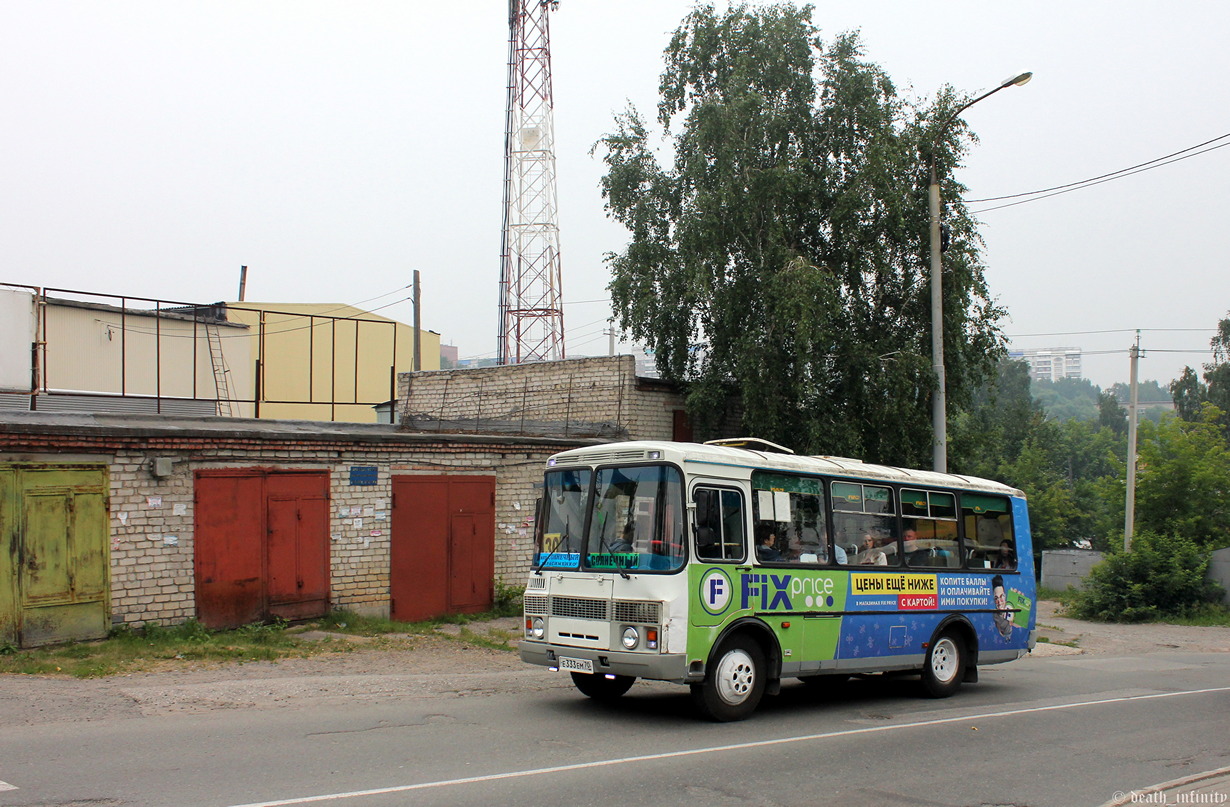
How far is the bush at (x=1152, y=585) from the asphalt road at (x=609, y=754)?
14367 mm

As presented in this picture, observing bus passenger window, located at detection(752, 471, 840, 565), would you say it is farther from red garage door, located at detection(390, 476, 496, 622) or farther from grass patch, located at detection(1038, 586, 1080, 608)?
grass patch, located at detection(1038, 586, 1080, 608)

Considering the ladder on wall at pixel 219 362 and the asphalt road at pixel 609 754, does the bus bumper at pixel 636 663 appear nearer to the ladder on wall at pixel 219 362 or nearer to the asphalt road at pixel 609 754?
the asphalt road at pixel 609 754

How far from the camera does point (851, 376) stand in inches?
846

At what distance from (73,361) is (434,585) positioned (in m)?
16.6

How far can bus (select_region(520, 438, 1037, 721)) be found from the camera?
914cm

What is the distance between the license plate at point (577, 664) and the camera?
9312mm

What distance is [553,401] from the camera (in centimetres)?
2322

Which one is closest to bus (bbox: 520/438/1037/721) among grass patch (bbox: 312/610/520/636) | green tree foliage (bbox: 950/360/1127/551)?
grass patch (bbox: 312/610/520/636)

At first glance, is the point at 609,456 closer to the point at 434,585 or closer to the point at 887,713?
the point at 887,713

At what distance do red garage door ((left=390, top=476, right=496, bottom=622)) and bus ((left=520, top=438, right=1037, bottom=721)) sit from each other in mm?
5914

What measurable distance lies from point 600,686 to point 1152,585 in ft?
64.7

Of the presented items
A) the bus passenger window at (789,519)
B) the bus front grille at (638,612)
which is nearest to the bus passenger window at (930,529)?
the bus passenger window at (789,519)

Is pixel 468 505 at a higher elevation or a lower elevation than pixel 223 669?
higher

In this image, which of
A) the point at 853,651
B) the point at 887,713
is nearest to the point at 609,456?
the point at 853,651
